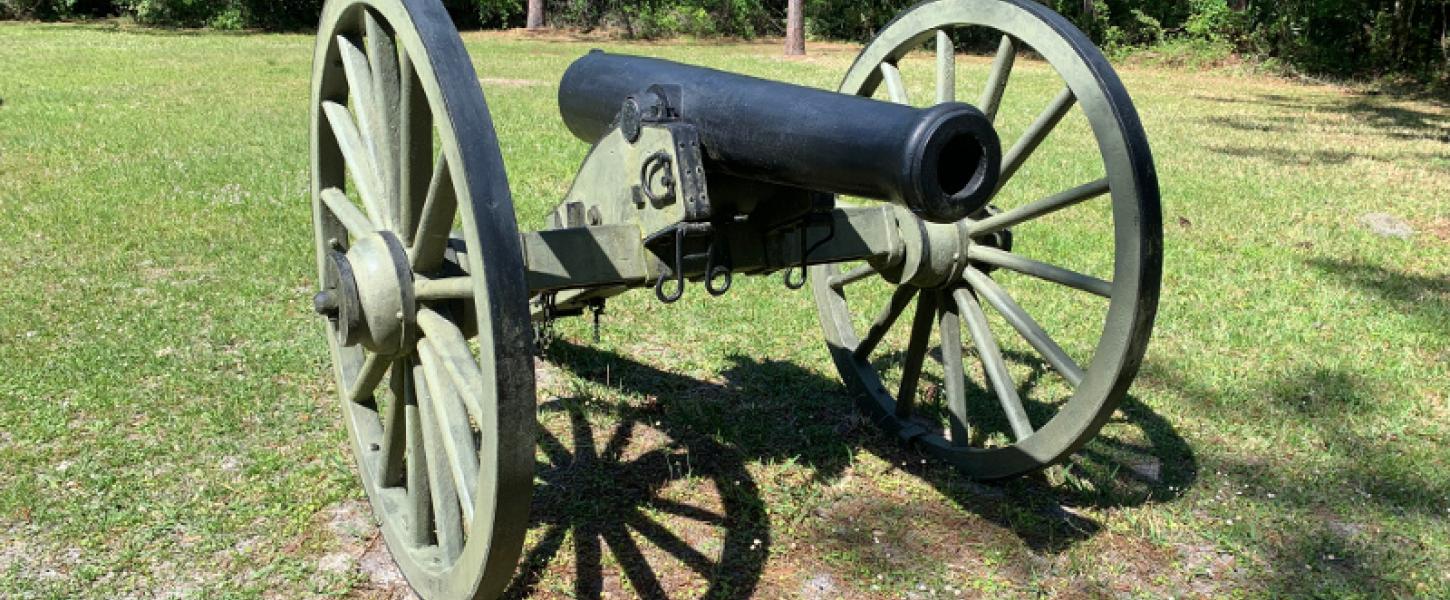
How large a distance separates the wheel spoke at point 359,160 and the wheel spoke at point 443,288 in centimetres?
31

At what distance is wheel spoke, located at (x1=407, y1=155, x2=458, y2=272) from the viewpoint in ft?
8.25

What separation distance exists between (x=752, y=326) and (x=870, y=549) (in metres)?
2.05

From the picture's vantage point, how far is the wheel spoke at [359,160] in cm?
305

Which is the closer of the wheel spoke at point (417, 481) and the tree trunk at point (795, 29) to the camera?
the wheel spoke at point (417, 481)

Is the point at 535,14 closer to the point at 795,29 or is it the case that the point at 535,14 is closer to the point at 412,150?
the point at 795,29

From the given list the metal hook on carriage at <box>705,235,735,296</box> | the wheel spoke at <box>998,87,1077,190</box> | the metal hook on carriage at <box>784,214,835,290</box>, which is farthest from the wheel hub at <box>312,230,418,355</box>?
the wheel spoke at <box>998,87,1077,190</box>

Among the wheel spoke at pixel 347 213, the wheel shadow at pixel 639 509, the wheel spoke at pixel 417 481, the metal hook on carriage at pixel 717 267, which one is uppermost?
the wheel spoke at pixel 347 213

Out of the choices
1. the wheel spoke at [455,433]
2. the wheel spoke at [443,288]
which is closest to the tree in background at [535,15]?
the wheel spoke at [443,288]

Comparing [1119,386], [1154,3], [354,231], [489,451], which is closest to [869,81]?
[1119,386]

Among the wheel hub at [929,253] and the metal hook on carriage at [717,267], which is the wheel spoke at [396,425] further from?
the wheel hub at [929,253]

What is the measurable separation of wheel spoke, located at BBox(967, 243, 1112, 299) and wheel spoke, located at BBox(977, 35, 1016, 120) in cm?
41

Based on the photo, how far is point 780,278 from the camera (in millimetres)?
6230

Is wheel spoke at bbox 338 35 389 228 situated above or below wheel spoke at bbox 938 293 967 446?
above

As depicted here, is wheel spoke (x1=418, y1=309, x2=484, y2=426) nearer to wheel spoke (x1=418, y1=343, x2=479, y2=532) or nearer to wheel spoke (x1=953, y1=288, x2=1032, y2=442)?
wheel spoke (x1=418, y1=343, x2=479, y2=532)
